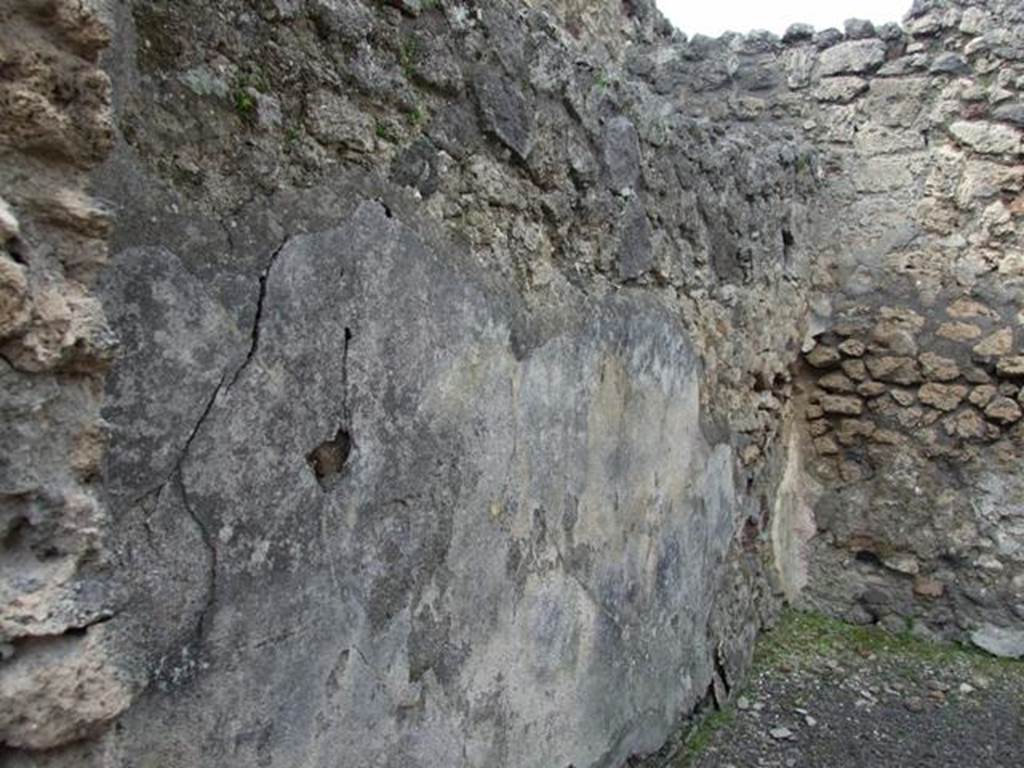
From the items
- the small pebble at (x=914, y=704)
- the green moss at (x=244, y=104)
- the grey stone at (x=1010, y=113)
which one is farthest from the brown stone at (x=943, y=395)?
the green moss at (x=244, y=104)

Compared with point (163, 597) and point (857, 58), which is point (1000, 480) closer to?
point (857, 58)

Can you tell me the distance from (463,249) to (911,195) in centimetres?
256

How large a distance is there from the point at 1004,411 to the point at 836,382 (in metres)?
0.59

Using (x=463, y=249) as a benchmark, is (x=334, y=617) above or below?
below

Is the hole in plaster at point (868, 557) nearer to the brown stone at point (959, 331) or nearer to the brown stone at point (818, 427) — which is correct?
the brown stone at point (818, 427)

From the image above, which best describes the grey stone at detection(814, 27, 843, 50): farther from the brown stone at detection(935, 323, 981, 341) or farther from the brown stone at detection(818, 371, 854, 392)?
the brown stone at detection(818, 371, 854, 392)

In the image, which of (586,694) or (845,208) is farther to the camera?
(845,208)

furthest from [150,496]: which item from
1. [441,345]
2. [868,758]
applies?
[868,758]

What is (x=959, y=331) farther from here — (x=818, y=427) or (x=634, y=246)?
(x=634, y=246)

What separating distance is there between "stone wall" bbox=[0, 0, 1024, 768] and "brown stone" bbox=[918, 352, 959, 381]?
7.8 inches

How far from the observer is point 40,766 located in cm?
100

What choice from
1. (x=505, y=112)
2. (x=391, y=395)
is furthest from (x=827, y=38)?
(x=391, y=395)

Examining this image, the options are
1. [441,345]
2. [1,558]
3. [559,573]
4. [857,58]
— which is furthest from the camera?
[857,58]

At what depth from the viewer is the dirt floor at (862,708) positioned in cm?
257
